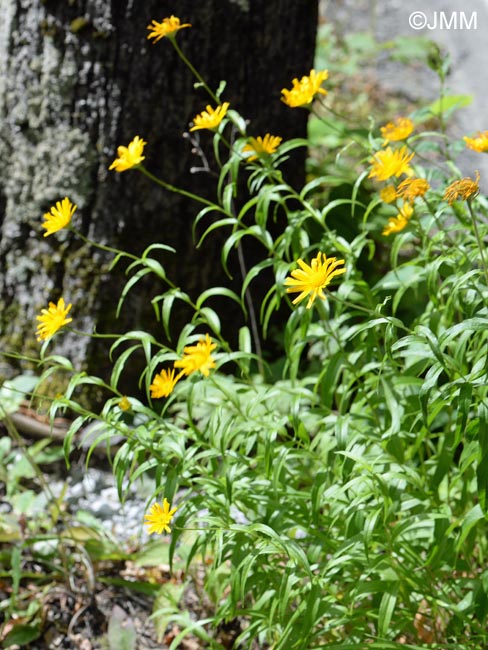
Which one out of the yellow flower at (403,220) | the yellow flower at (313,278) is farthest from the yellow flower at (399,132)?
the yellow flower at (313,278)

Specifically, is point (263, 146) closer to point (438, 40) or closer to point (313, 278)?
point (313, 278)

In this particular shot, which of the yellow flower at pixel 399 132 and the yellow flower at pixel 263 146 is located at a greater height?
the yellow flower at pixel 399 132

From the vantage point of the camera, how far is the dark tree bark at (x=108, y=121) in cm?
232

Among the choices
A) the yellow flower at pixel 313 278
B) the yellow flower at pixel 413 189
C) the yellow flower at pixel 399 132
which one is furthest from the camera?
the yellow flower at pixel 399 132

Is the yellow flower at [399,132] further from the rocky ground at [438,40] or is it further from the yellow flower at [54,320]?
the rocky ground at [438,40]

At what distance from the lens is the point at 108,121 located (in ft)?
7.75

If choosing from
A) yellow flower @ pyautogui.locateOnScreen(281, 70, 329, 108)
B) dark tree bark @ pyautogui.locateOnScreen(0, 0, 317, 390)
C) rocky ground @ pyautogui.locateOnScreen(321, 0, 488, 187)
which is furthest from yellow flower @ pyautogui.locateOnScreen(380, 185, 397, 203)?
rocky ground @ pyautogui.locateOnScreen(321, 0, 488, 187)

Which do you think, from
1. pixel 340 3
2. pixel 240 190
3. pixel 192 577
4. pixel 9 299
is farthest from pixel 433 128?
pixel 192 577

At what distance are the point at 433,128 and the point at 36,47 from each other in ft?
9.20

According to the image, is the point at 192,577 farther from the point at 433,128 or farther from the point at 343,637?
the point at 433,128

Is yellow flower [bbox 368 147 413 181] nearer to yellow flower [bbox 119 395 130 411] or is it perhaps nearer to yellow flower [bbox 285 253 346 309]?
yellow flower [bbox 285 253 346 309]

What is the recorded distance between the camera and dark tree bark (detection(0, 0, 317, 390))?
2.32 meters

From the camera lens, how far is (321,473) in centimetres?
153

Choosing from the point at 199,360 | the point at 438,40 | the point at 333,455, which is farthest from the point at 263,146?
Result: the point at 438,40
